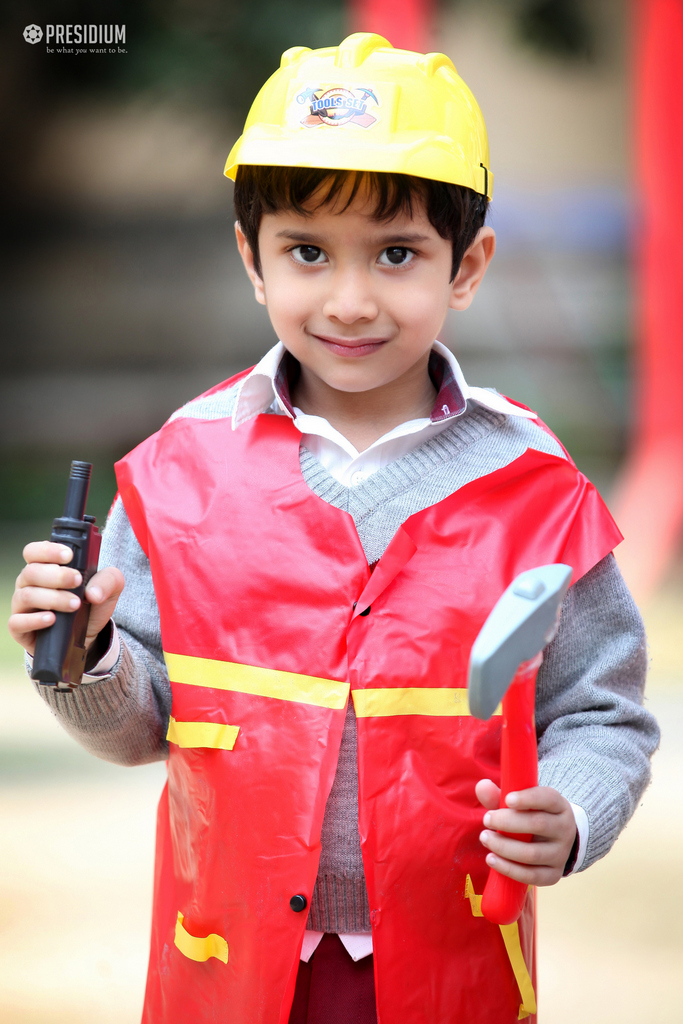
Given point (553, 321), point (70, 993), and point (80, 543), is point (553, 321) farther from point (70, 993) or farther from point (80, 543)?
point (80, 543)

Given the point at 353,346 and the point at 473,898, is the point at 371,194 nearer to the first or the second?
the point at 353,346

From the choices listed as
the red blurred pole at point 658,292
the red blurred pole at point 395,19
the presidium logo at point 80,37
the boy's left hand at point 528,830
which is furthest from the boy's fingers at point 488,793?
the presidium logo at point 80,37

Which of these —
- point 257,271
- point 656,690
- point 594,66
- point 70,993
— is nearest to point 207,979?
point 257,271

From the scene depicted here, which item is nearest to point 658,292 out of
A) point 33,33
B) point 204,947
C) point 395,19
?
point 395,19

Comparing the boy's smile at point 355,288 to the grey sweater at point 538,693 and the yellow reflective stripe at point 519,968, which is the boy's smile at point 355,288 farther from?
the yellow reflective stripe at point 519,968

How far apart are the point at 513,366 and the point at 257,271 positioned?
3920 millimetres

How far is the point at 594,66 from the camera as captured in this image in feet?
15.4

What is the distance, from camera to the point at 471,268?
1073 millimetres

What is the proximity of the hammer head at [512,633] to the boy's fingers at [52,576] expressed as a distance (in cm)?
33

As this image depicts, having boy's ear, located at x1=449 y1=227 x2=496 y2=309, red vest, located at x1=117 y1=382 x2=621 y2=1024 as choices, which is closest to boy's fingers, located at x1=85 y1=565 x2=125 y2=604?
red vest, located at x1=117 y1=382 x2=621 y2=1024

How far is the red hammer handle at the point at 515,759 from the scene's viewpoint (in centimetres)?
79

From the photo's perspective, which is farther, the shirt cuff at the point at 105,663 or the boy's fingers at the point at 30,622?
the shirt cuff at the point at 105,663

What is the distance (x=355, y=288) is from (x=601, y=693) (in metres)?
0.43

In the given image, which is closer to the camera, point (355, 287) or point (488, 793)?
point (488, 793)
